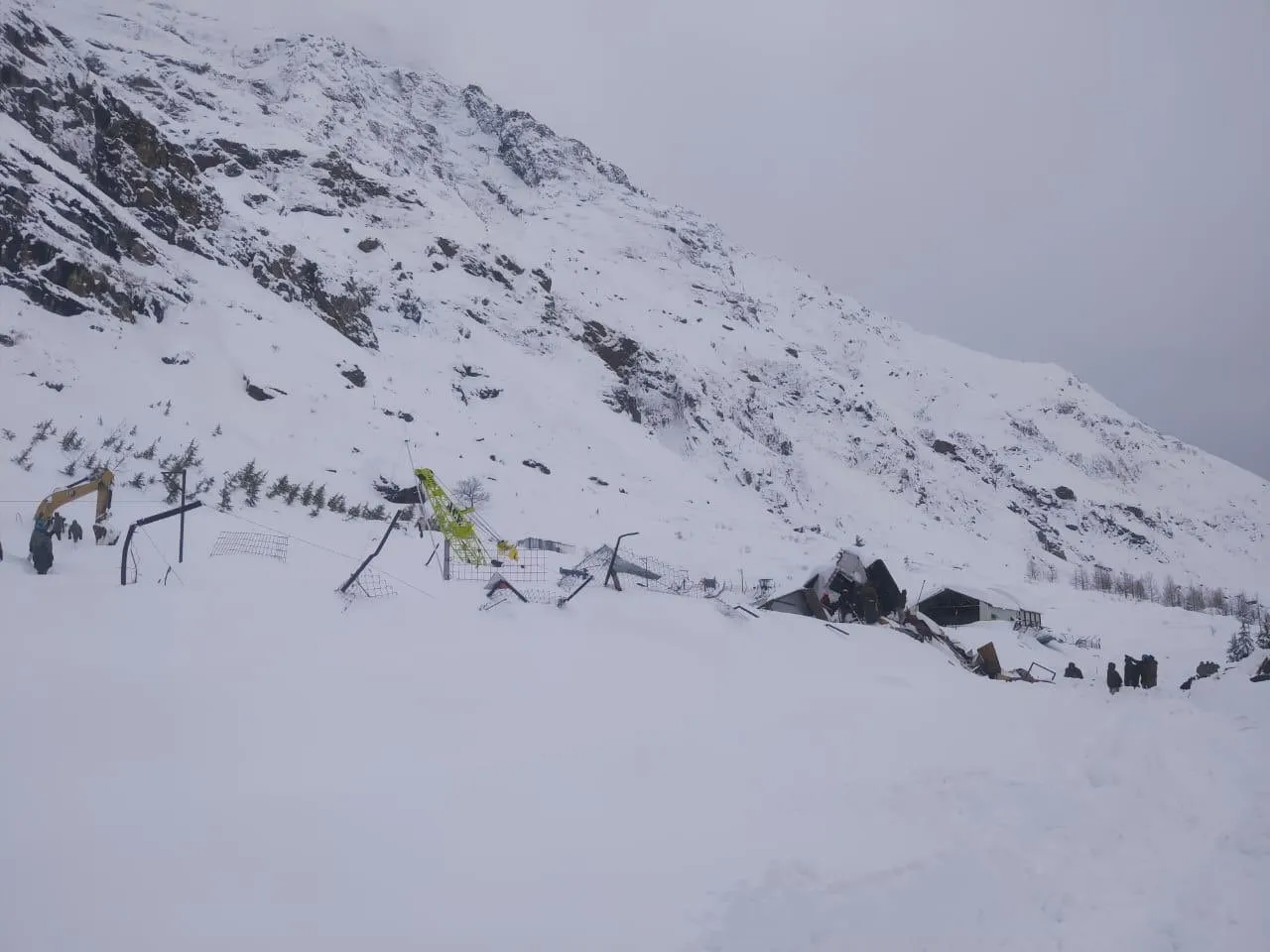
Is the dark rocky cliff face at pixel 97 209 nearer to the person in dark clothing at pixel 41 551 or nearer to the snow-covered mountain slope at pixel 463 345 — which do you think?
the snow-covered mountain slope at pixel 463 345

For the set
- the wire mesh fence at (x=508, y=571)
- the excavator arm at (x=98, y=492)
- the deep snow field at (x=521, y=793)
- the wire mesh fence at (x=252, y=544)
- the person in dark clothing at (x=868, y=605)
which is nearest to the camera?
the deep snow field at (x=521, y=793)

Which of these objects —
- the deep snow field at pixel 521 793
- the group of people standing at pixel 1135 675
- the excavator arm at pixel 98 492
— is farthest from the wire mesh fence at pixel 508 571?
the group of people standing at pixel 1135 675

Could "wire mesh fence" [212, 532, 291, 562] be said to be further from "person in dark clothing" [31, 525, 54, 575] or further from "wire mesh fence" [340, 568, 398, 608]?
"person in dark clothing" [31, 525, 54, 575]

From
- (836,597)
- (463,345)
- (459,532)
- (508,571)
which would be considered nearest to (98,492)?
(508,571)

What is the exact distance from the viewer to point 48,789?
4676 millimetres

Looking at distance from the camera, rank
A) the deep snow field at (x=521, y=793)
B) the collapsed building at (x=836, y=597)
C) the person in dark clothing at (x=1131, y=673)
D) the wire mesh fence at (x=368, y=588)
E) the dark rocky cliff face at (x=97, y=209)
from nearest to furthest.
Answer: the deep snow field at (x=521, y=793)
the wire mesh fence at (x=368, y=588)
the person in dark clothing at (x=1131, y=673)
the collapsed building at (x=836, y=597)
the dark rocky cliff face at (x=97, y=209)

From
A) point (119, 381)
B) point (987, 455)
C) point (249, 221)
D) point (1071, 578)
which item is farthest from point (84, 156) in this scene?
point (987, 455)

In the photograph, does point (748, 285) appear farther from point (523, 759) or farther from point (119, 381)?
point (523, 759)

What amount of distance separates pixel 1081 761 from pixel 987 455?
8148cm

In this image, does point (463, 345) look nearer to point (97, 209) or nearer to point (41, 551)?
point (97, 209)

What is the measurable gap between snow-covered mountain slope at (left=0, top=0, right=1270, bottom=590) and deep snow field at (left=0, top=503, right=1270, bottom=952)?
29.7ft

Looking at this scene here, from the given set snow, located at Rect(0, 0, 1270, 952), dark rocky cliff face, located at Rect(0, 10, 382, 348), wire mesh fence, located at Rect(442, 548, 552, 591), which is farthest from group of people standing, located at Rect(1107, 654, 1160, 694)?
dark rocky cliff face, located at Rect(0, 10, 382, 348)

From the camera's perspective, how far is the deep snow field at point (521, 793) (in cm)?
446

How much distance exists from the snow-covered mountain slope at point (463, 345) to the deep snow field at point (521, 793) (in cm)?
905
